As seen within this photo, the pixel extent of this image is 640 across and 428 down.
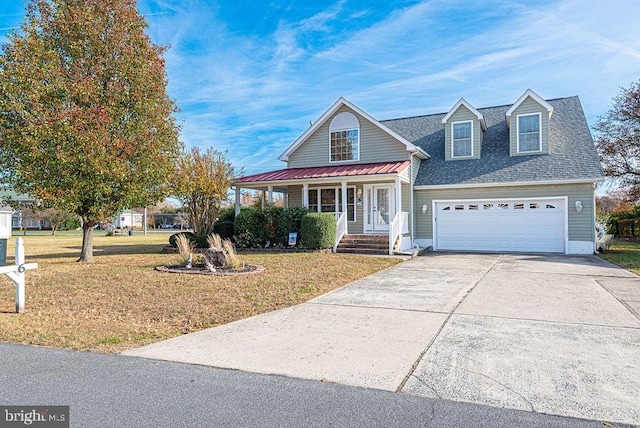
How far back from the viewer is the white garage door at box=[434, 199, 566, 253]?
15.9 m

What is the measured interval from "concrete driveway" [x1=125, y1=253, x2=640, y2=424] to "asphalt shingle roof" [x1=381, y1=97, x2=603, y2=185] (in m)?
8.43

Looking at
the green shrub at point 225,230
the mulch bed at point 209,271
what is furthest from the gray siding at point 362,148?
the mulch bed at point 209,271

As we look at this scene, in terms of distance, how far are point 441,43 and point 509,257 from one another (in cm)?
777

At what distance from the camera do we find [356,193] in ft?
60.1

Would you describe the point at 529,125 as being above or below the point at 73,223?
above

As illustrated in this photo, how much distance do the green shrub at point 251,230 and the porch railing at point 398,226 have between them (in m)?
5.27

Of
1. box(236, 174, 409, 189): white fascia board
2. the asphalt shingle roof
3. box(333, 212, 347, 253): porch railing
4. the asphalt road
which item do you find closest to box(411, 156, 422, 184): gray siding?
the asphalt shingle roof

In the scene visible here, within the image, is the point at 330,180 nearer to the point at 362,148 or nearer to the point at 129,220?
the point at 362,148

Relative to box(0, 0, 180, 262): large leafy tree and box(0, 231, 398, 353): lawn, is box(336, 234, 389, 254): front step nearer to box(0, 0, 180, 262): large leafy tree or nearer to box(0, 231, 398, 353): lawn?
box(0, 231, 398, 353): lawn

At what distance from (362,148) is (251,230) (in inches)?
240

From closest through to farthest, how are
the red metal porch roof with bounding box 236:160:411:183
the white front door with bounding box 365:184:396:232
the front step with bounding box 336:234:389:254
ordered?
the front step with bounding box 336:234:389:254
the red metal porch roof with bounding box 236:160:411:183
the white front door with bounding box 365:184:396:232

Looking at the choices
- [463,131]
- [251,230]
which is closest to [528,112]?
[463,131]

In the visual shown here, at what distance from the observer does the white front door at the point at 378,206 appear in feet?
58.4

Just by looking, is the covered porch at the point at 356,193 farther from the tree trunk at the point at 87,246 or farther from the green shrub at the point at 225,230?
the tree trunk at the point at 87,246
